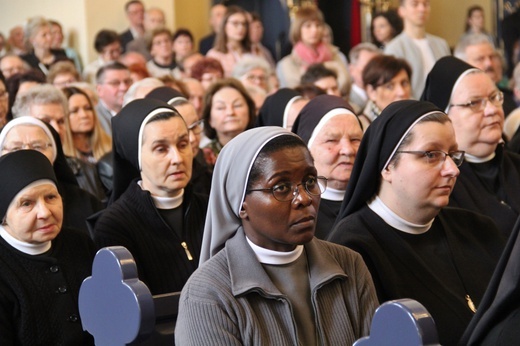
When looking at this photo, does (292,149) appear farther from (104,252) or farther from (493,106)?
(493,106)

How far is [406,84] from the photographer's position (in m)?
6.72

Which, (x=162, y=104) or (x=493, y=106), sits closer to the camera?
(x=162, y=104)

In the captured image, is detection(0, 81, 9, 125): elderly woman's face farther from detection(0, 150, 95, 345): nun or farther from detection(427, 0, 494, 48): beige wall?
detection(427, 0, 494, 48): beige wall

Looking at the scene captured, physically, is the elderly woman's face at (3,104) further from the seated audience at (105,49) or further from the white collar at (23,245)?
the seated audience at (105,49)

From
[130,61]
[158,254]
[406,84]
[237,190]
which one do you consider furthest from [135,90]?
[237,190]

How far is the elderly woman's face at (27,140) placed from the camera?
5016 millimetres

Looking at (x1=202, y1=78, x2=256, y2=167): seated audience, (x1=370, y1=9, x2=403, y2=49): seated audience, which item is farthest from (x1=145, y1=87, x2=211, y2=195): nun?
(x1=370, y1=9, x2=403, y2=49): seated audience

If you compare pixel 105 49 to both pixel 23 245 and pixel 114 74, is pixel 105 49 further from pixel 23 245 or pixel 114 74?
pixel 23 245

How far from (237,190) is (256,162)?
11 centimetres

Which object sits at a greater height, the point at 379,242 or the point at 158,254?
the point at 379,242

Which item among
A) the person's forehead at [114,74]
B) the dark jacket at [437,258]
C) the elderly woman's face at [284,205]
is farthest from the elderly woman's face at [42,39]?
the elderly woman's face at [284,205]

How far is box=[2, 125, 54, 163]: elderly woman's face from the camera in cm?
502

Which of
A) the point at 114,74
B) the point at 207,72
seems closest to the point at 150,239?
the point at 114,74

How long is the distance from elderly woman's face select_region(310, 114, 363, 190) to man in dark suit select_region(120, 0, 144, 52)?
686cm
